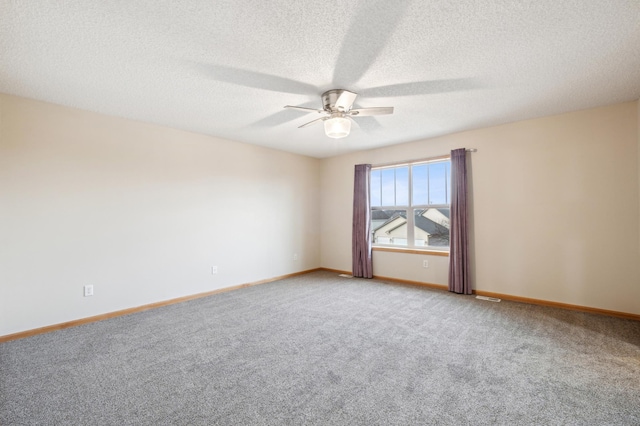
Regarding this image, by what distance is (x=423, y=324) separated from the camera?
3.13 metres

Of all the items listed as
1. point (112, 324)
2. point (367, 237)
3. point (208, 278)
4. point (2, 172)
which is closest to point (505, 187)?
point (367, 237)

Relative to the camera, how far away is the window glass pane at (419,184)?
499 centimetres

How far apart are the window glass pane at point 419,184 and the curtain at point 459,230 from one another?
1.93 feet

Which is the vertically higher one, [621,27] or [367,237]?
[621,27]

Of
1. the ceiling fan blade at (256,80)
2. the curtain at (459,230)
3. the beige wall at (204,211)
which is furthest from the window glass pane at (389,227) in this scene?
the ceiling fan blade at (256,80)

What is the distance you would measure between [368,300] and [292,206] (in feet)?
8.29

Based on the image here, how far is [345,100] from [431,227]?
3.08m

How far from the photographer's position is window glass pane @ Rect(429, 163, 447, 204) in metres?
4.79

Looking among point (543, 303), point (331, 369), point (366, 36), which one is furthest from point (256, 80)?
point (543, 303)

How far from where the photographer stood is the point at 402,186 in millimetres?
5270

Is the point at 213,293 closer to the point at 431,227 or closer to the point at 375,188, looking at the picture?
the point at 375,188

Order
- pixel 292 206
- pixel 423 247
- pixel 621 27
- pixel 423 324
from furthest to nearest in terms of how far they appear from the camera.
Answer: pixel 292 206 < pixel 423 247 < pixel 423 324 < pixel 621 27

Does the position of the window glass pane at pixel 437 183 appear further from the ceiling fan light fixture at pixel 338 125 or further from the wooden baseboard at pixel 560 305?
the ceiling fan light fixture at pixel 338 125

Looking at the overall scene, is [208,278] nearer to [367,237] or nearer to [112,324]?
[112,324]
